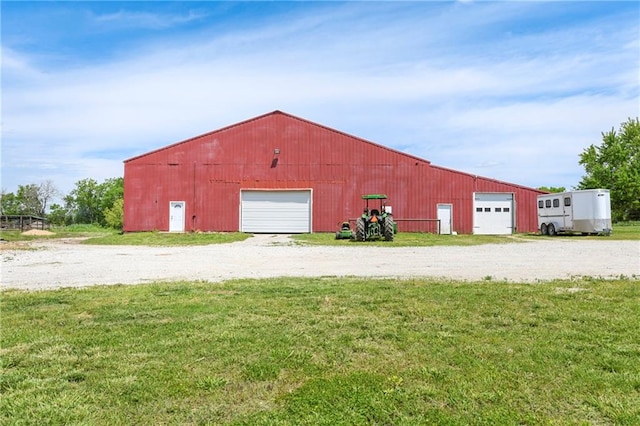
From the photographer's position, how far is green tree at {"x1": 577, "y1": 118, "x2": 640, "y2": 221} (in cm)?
4506

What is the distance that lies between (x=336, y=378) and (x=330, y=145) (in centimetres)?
2589

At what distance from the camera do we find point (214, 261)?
1187 centimetres

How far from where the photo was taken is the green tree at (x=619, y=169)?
4506 centimetres

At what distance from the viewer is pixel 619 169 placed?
46.7 m

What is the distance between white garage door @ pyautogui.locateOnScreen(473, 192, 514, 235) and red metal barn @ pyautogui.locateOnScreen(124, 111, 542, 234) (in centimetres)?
6

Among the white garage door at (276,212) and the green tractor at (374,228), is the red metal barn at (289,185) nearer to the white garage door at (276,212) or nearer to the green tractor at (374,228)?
the white garage door at (276,212)

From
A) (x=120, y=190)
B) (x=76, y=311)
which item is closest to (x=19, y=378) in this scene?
(x=76, y=311)

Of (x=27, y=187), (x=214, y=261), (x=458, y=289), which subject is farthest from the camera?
(x=27, y=187)

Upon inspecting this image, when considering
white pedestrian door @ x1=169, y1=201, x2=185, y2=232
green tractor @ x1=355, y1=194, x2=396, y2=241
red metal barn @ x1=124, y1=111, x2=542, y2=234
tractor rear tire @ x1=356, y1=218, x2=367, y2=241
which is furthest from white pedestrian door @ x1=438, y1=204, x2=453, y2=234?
white pedestrian door @ x1=169, y1=201, x2=185, y2=232

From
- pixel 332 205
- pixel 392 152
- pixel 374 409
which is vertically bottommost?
pixel 374 409

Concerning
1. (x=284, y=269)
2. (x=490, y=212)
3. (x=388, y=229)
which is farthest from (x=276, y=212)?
(x=284, y=269)

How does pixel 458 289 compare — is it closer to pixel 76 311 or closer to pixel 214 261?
pixel 76 311

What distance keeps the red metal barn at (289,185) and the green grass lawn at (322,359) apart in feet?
73.0

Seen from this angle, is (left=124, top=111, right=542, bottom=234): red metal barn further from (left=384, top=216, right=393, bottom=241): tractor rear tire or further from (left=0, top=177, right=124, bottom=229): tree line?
(left=0, top=177, right=124, bottom=229): tree line
